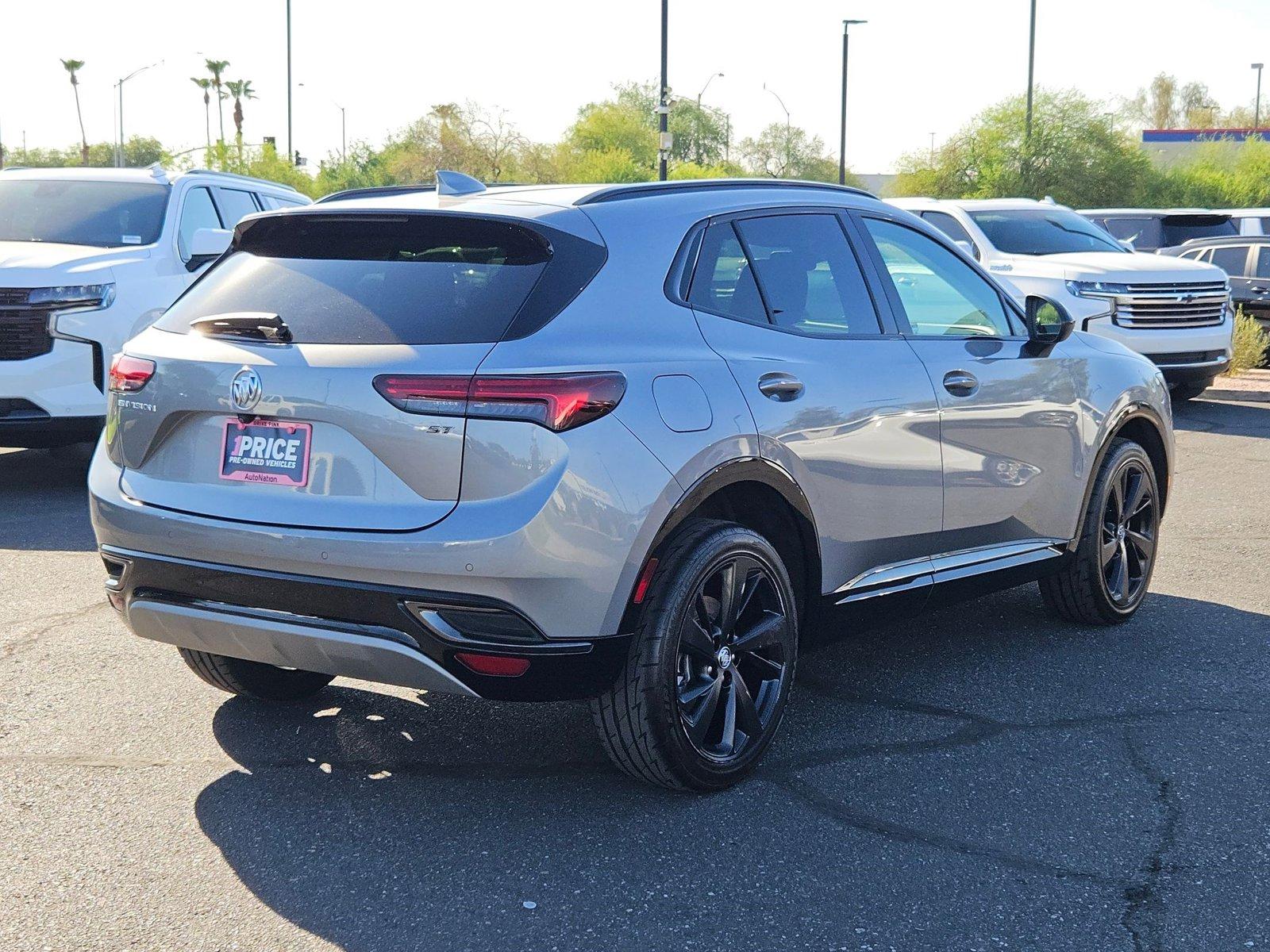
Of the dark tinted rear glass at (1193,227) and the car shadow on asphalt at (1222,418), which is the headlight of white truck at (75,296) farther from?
the dark tinted rear glass at (1193,227)

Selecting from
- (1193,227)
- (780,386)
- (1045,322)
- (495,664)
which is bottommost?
(495,664)

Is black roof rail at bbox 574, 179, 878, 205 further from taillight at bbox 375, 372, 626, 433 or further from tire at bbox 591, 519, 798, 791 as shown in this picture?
tire at bbox 591, 519, 798, 791

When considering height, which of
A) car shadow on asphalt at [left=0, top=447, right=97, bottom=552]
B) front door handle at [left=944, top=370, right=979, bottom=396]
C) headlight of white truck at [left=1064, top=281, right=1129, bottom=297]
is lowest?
car shadow on asphalt at [left=0, top=447, right=97, bottom=552]

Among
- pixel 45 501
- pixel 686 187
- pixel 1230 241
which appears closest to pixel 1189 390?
pixel 1230 241

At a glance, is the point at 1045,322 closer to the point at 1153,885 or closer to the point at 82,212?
the point at 1153,885

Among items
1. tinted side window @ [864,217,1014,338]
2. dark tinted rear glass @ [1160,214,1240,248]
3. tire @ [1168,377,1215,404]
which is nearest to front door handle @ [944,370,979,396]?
tinted side window @ [864,217,1014,338]

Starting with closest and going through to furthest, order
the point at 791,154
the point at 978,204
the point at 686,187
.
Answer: the point at 686,187 < the point at 978,204 < the point at 791,154

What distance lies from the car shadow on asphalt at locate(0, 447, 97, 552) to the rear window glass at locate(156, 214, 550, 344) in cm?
389

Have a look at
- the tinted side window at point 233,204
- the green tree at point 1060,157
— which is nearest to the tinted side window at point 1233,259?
the tinted side window at point 233,204

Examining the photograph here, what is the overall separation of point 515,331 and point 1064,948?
1974mm

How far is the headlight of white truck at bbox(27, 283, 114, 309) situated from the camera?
888 cm

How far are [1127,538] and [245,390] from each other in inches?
157

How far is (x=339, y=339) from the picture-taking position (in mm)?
3889

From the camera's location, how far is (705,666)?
13.9 ft
